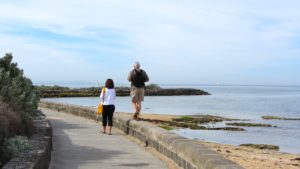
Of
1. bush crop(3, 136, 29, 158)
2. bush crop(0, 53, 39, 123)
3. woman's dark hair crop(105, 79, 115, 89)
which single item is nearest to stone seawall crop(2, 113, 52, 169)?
bush crop(3, 136, 29, 158)

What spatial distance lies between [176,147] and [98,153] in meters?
2.00

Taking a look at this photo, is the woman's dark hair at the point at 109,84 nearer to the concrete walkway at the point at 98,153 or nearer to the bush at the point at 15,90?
the concrete walkway at the point at 98,153

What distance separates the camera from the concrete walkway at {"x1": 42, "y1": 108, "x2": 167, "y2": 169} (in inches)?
323

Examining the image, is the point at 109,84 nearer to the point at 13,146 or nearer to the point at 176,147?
the point at 176,147

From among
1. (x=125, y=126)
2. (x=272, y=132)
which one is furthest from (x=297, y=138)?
(x=125, y=126)

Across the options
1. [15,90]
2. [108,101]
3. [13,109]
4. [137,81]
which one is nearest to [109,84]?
[108,101]

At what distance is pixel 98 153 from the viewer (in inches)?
371

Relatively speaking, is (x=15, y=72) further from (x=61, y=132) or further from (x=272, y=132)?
(x=272, y=132)

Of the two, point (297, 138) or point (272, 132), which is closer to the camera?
point (297, 138)

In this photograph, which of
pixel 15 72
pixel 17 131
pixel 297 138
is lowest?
pixel 297 138

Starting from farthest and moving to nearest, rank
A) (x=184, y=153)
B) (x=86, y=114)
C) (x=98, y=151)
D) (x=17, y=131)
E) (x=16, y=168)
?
(x=86, y=114), (x=98, y=151), (x=17, y=131), (x=184, y=153), (x=16, y=168)

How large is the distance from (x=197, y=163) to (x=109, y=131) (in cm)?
656

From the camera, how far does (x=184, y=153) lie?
7.52 m

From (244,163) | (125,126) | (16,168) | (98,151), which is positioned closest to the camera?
(16,168)
